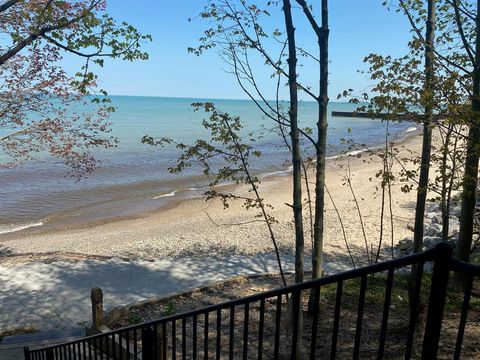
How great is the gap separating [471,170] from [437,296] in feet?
14.8

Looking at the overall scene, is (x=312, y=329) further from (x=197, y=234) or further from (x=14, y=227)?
(x=14, y=227)

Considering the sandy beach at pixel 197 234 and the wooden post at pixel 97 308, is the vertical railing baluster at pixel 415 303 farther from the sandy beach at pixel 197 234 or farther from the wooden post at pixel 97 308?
the sandy beach at pixel 197 234

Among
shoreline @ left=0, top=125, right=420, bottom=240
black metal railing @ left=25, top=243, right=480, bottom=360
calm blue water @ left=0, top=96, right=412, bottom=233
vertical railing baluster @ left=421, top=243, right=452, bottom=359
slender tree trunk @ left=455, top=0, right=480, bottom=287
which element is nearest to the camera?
vertical railing baluster @ left=421, top=243, right=452, bottom=359

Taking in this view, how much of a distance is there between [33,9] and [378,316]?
6.75m

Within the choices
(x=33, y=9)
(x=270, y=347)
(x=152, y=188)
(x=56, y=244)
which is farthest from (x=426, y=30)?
(x=152, y=188)

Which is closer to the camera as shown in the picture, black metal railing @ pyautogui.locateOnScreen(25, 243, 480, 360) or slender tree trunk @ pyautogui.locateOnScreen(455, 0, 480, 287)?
black metal railing @ pyautogui.locateOnScreen(25, 243, 480, 360)

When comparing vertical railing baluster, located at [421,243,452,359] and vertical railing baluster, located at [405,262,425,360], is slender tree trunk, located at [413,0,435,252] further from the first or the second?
vertical railing baluster, located at [421,243,452,359]

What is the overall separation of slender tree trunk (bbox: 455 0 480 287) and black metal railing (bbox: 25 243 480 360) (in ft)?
3.18

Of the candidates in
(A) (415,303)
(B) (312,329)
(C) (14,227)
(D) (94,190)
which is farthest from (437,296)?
(D) (94,190)

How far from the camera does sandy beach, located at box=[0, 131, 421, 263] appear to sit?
40.4 ft

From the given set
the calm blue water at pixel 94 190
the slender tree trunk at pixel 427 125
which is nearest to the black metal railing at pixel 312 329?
the slender tree trunk at pixel 427 125

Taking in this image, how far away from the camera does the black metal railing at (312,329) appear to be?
1.74 meters

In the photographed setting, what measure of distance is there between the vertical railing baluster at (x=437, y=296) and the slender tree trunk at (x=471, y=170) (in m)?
3.41

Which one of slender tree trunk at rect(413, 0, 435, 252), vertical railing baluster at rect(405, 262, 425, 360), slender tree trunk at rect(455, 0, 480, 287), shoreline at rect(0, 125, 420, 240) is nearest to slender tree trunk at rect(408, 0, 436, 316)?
slender tree trunk at rect(413, 0, 435, 252)
